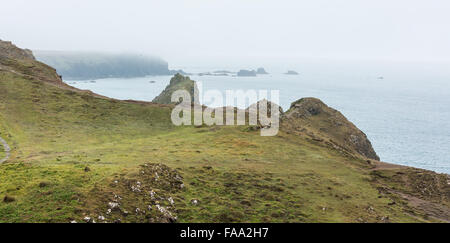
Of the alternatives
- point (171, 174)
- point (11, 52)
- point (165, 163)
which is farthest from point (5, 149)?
point (11, 52)

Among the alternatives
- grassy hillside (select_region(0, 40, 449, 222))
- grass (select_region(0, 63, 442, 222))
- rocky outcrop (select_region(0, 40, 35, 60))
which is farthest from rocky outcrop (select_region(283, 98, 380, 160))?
rocky outcrop (select_region(0, 40, 35, 60))

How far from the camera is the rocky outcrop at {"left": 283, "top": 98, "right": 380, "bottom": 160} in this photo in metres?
101

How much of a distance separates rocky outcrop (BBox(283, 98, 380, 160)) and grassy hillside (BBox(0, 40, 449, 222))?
60.7 ft

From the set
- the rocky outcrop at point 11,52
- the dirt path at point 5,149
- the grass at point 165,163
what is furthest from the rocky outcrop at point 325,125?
the rocky outcrop at point 11,52

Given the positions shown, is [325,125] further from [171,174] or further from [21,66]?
[21,66]

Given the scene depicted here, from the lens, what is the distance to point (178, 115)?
9625 centimetres

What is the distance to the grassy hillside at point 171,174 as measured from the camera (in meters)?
32.6

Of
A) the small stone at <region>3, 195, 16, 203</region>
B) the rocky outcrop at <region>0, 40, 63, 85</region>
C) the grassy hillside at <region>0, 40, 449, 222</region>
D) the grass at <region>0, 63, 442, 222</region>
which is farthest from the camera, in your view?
the rocky outcrop at <region>0, 40, 63, 85</region>

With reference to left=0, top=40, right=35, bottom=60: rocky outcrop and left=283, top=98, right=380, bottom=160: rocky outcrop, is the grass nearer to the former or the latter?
left=283, top=98, right=380, bottom=160: rocky outcrop

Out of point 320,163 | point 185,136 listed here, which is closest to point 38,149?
point 185,136

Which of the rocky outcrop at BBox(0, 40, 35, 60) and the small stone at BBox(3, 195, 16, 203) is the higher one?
the rocky outcrop at BBox(0, 40, 35, 60)

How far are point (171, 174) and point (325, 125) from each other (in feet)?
250

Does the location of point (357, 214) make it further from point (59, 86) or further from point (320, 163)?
point (59, 86)

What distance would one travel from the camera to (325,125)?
4318 inches
